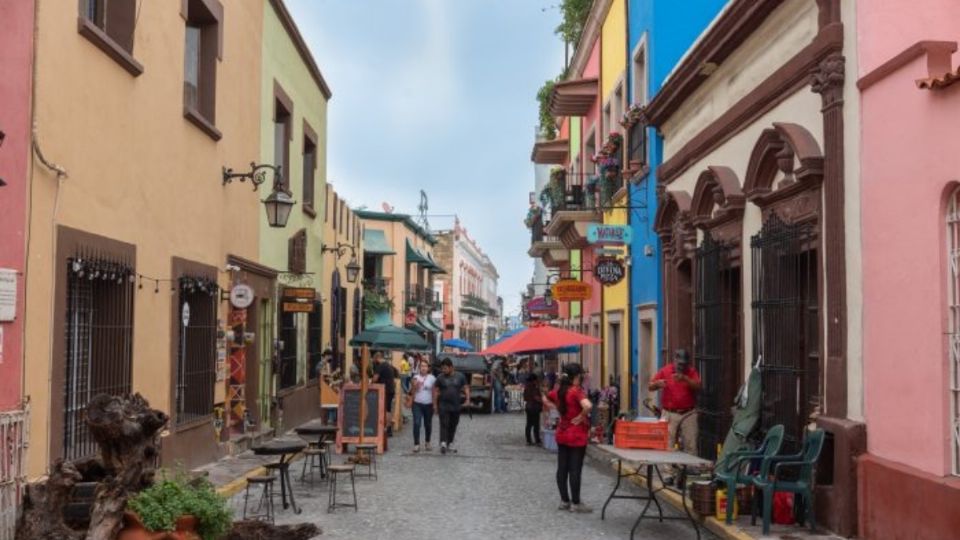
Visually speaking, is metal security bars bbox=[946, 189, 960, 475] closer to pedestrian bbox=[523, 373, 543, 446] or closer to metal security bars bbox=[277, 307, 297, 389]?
pedestrian bbox=[523, 373, 543, 446]

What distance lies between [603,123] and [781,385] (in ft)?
45.5

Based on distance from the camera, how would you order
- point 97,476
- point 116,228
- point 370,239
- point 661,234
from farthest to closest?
point 370,239, point 661,234, point 116,228, point 97,476

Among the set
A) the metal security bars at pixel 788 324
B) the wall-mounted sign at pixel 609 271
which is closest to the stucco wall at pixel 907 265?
the metal security bars at pixel 788 324

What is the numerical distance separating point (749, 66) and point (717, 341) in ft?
11.4

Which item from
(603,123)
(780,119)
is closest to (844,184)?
(780,119)

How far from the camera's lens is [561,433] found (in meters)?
11.4

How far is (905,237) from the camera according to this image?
8242 millimetres

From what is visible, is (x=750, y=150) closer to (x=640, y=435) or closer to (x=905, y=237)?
(x=640, y=435)

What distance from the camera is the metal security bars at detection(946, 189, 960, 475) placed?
25.0 feet

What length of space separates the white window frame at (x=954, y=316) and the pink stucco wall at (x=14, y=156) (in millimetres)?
6981

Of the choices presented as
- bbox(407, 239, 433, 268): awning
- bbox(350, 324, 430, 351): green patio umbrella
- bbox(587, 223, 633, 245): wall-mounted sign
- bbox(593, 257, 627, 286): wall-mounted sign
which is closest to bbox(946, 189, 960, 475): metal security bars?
bbox(587, 223, 633, 245): wall-mounted sign

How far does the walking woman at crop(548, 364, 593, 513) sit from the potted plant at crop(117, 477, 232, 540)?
467 cm

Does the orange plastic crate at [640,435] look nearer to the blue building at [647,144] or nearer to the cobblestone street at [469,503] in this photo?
the cobblestone street at [469,503]

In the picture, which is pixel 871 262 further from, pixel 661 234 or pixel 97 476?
pixel 661 234
